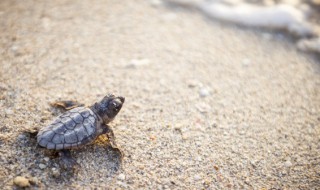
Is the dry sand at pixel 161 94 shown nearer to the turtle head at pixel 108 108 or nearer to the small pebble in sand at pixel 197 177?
the small pebble in sand at pixel 197 177

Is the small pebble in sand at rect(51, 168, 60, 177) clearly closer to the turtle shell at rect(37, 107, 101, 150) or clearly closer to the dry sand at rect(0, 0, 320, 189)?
the dry sand at rect(0, 0, 320, 189)

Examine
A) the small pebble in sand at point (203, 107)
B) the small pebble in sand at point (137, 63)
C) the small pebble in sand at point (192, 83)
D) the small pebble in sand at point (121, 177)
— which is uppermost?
the small pebble in sand at point (137, 63)

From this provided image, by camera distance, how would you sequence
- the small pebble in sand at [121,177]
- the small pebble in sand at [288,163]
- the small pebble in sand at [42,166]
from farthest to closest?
the small pebble in sand at [288,163]
the small pebble in sand at [121,177]
the small pebble in sand at [42,166]

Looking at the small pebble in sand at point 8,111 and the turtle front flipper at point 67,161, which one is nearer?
the turtle front flipper at point 67,161

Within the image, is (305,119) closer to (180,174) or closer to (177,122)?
(177,122)

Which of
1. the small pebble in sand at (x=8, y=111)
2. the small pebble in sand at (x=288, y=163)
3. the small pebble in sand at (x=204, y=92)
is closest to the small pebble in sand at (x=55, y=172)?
the small pebble in sand at (x=8, y=111)

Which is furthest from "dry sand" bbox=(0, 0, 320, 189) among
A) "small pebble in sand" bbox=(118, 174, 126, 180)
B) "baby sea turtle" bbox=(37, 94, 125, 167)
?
"baby sea turtle" bbox=(37, 94, 125, 167)

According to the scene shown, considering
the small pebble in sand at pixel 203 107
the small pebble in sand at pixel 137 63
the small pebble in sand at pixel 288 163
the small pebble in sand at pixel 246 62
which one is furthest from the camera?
A: the small pebble in sand at pixel 246 62

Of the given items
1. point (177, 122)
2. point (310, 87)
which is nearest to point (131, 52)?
point (177, 122)

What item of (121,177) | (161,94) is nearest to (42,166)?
(121,177)
